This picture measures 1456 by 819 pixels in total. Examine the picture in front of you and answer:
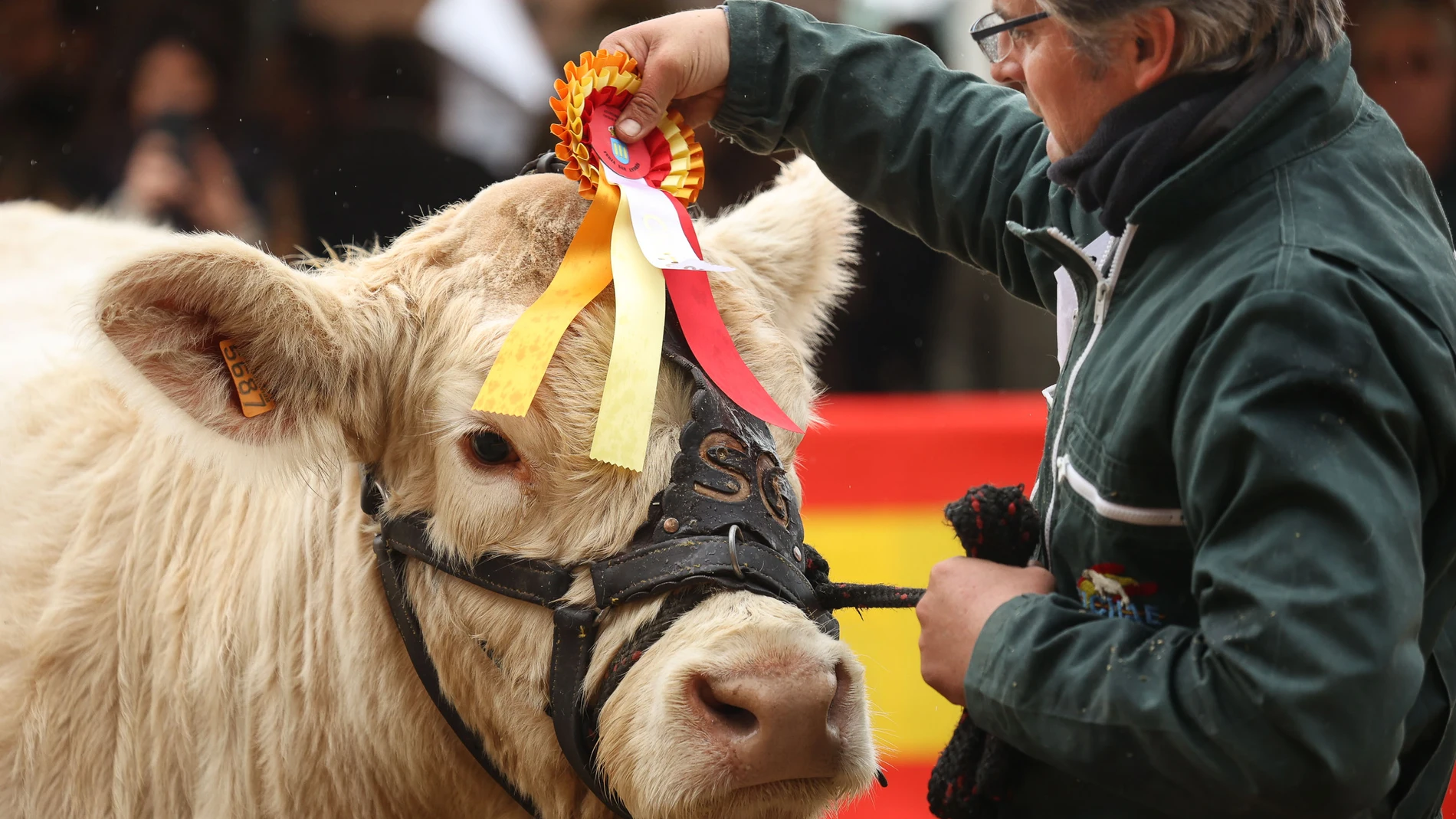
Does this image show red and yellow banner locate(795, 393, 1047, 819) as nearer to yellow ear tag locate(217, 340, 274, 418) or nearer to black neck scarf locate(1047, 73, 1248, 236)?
yellow ear tag locate(217, 340, 274, 418)

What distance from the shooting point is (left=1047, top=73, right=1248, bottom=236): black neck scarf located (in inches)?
61.3

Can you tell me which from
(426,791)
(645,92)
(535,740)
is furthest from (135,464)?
(645,92)

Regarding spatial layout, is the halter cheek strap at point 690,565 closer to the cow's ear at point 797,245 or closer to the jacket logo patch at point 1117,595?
the jacket logo patch at point 1117,595

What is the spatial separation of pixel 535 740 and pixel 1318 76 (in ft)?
5.13

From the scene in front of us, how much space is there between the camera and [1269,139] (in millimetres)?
1564

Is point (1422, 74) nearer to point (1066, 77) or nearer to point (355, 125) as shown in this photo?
point (1066, 77)

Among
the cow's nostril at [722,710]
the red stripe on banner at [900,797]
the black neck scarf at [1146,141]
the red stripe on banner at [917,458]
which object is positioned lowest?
the red stripe on banner at [900,797]

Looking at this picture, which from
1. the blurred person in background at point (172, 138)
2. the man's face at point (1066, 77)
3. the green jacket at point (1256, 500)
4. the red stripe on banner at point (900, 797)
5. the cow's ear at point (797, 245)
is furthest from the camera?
the blurred person in background at point (172, 138)

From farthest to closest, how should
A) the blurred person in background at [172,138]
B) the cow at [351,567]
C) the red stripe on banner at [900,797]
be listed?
the blurred person in background at [172,138], the red stripe on banner at [900,797], the cow at [351,567]

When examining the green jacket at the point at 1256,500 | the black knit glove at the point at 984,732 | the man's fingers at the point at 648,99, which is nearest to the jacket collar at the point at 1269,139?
the green jacket at the point at 1256,500

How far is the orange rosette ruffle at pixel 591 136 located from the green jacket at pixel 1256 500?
887 mm

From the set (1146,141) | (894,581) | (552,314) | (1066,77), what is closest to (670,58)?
(552,314)

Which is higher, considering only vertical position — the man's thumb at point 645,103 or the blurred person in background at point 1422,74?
the man's thumb at point 645,103

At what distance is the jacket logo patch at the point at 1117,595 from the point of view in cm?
162
